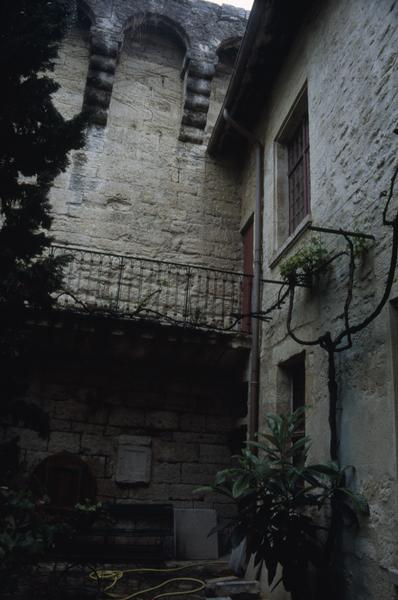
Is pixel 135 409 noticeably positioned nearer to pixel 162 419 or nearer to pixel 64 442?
pixel 162 419

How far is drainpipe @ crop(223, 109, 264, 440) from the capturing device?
668 centimetres

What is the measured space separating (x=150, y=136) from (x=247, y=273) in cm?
292

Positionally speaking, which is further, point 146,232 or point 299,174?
point 146,232

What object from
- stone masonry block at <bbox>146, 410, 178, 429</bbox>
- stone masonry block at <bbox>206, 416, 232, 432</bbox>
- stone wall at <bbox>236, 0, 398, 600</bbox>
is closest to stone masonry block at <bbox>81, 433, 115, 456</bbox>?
stone masonry block at <bbox>146, 410, 178, 429</bbox>

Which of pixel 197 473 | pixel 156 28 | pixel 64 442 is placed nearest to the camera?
pixel 64 442

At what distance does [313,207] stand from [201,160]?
4.00 meters

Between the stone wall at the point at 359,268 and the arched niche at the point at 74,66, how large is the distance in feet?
13.0

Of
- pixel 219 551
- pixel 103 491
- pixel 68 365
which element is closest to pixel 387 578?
pixel 219 551

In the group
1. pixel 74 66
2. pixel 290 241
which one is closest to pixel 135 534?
pixel 290 241

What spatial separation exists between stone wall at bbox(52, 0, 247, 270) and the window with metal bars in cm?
196

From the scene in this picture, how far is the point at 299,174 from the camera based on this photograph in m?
6.86

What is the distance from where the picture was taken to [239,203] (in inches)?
360

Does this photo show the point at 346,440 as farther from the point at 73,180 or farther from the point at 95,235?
the point at 73,180

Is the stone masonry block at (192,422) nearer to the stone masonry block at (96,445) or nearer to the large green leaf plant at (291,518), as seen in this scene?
the stone masonry block at (96,445)
